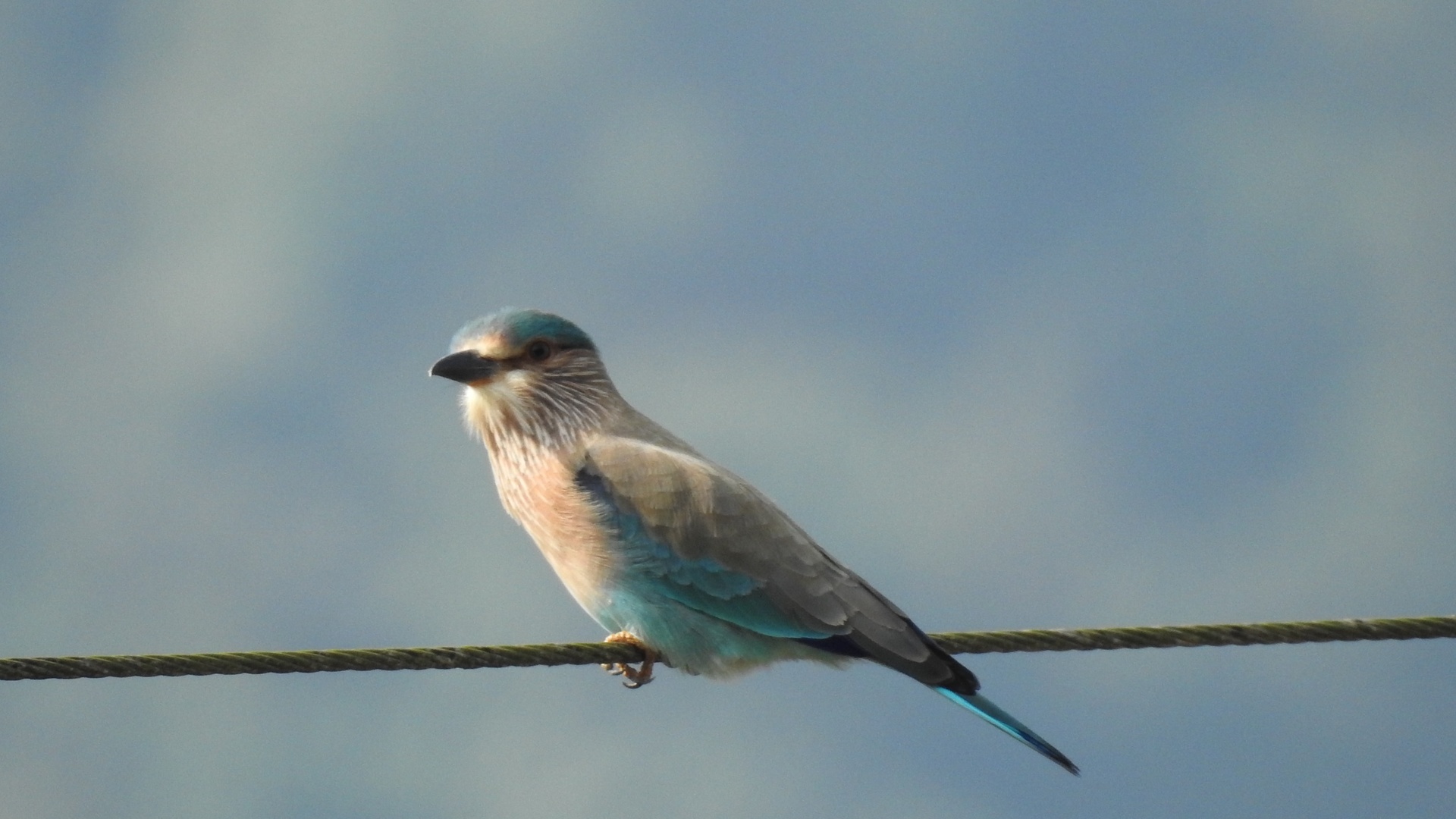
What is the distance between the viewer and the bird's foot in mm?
5609

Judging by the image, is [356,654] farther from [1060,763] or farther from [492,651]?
[1060,763]

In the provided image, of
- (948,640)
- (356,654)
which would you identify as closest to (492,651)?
(356,654)

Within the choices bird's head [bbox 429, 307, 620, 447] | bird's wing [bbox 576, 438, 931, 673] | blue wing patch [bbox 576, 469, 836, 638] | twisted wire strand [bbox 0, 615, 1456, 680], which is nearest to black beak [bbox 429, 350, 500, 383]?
bird's head [bbox 429, 307, 620, 447]

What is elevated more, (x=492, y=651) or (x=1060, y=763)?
(x=492, y=651)

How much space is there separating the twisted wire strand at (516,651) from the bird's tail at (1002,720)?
1.76 feet

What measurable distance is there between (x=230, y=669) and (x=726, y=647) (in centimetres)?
206

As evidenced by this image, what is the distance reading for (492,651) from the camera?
4.36 metres

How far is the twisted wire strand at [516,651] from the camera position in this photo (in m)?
4.05

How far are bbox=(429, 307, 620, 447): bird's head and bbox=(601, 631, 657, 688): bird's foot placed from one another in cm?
94

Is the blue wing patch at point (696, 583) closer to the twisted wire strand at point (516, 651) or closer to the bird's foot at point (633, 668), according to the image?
the bird's foot at point (633, 668)

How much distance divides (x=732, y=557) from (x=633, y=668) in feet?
1.72

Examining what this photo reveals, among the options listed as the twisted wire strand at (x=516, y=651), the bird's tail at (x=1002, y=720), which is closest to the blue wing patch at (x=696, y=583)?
the bird's tail at (x=1002, y=720)

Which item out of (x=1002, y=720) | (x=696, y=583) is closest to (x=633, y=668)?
(x=696, y=583)

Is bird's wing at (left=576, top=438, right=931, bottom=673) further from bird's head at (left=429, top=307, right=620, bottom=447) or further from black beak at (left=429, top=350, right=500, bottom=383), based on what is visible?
black beak at (left=429, top=350, right=500, bottom=383)
